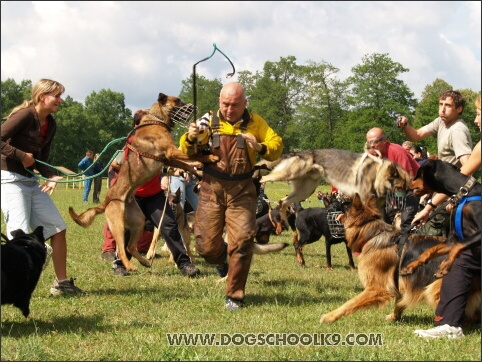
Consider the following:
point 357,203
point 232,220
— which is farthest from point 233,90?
point 357,203

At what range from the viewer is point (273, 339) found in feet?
14.0

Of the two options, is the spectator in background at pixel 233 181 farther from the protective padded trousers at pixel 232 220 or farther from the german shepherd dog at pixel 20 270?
the german shepherd dog at pixel 20 270

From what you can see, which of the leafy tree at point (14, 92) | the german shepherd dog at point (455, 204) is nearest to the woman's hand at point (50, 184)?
the german shepherd dog at point (455, 204)

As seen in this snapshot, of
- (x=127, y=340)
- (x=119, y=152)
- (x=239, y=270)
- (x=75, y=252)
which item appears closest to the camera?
(x=127, y=340)

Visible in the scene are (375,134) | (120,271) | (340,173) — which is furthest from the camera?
(120,271)

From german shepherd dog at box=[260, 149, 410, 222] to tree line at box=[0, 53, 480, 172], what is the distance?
24831mm

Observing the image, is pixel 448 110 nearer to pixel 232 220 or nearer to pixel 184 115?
pixel 232 220

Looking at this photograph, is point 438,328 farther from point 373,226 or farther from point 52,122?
point 52,122

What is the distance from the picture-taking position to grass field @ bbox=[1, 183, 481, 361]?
385cm

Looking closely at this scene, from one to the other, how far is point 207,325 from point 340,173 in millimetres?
2852

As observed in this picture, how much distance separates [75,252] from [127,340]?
6388 millimetres

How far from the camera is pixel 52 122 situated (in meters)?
6.01

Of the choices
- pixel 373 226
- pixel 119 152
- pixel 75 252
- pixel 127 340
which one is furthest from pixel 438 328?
pixel 75 252

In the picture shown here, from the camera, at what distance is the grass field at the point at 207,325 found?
3852mm
